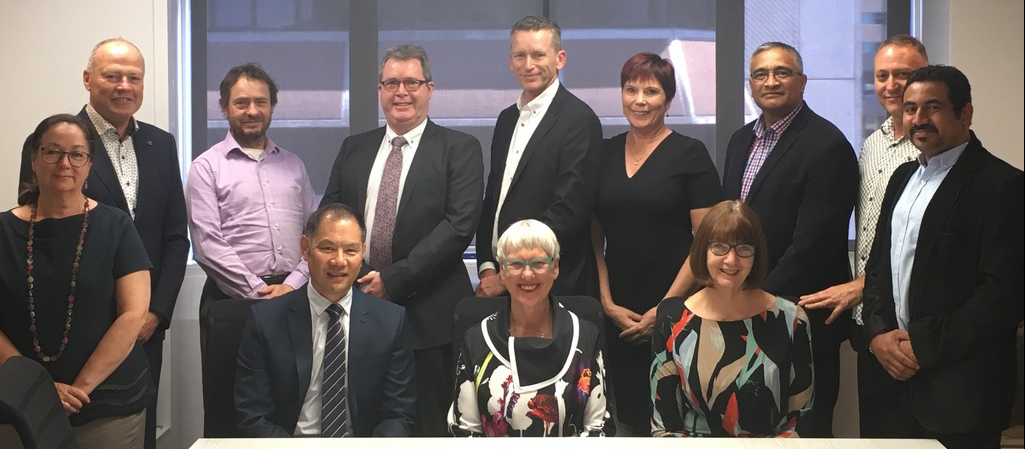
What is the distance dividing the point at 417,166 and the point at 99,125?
117 cm

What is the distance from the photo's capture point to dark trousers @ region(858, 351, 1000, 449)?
316 centimetres

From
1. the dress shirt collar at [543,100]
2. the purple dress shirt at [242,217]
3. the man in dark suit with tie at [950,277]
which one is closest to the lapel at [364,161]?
the purple dress shirt at [242,217]

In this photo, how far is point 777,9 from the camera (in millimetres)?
4949

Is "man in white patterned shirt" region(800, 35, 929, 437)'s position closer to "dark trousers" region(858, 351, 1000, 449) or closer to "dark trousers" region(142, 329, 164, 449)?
"dark trousers" region(858, 351, 1000, 449)

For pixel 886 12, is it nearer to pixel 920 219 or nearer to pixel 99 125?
pixel 920 219

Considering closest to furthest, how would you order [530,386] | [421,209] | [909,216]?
1. [530,386]
2. [909,216]
3. [421,209]

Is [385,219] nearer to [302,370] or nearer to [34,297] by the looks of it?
[302,370]

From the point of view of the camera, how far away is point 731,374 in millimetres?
3035

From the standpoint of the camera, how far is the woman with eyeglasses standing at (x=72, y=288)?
3232mm

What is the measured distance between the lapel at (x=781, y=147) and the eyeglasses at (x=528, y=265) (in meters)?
0.93

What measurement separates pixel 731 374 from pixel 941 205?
831 millimetres

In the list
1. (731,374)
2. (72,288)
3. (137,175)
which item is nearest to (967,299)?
(731,374)

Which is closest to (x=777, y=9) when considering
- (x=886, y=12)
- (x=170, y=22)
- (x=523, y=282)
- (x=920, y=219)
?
(x=886, y=12)

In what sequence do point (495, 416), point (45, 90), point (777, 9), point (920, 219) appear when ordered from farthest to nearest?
point (777, 9), point (45, 90), point (920, 219), point (495, 416)
